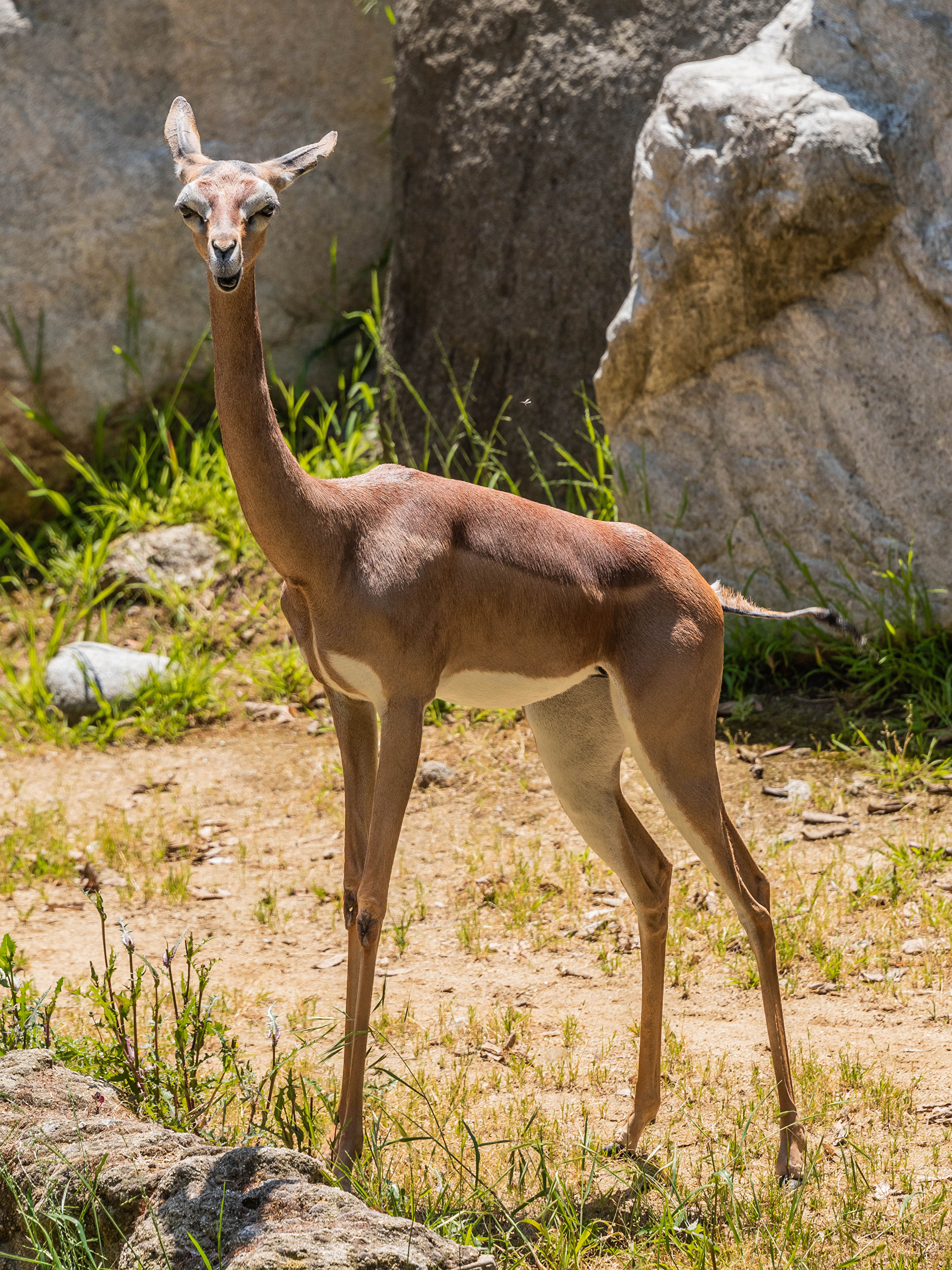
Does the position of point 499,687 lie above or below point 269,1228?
above

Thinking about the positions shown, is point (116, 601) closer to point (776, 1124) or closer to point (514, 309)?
point (514, 309)

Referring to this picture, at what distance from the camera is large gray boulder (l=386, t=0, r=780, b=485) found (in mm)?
7328

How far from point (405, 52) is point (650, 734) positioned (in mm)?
6004

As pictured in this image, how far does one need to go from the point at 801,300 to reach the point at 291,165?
3.73 meters

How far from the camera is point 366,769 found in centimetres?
355

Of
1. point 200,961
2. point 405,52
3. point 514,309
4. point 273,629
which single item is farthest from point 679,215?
point 200,961

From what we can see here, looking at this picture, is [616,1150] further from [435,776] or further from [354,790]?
[435,776]

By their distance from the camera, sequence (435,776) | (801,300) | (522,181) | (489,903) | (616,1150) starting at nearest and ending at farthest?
(616,1150) < (489,903) < (801,300) < (435,776) < (522,181)

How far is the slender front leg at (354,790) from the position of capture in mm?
3445

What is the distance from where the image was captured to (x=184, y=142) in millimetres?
3291

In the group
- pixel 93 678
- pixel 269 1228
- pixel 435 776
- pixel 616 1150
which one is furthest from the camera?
pixel 93 678

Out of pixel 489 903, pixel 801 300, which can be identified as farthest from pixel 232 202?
pixel 801 300

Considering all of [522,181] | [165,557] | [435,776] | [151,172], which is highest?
[151,172]

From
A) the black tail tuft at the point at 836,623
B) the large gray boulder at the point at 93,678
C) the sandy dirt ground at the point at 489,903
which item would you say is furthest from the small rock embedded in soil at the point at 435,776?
the black tail tuft at the point at 836,623
